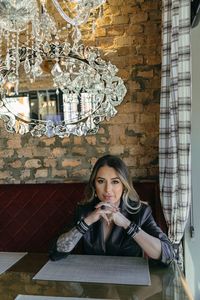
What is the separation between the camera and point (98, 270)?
1.45m

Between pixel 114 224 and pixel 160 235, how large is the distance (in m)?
0.28

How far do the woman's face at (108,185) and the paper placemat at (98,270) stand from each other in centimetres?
34

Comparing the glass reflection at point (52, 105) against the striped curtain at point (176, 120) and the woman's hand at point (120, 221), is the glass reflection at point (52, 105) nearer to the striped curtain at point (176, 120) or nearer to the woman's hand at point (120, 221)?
the striped curtain at point (176, 120)

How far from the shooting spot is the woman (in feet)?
5.19

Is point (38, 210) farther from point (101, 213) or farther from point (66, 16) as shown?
point (66, 16)

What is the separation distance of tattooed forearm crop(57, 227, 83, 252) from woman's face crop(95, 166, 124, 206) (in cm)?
26

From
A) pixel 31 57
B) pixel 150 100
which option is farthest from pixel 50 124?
pixel 150 100

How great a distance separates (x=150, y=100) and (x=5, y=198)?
1.56 metres

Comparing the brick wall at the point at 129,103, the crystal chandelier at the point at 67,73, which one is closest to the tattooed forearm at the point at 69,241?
the brick wall at the point at 129,103

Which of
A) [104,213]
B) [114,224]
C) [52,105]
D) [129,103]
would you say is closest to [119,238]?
[114,224]

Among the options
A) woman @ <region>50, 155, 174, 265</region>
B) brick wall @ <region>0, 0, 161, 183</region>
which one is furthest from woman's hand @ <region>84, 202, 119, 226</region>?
brick wall @ <region>0, 0, 161, 183</region>

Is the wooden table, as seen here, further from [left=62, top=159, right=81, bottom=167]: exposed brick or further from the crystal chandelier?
the crystal chandelier

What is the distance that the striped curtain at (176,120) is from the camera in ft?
6.57

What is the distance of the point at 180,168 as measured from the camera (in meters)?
2.11
